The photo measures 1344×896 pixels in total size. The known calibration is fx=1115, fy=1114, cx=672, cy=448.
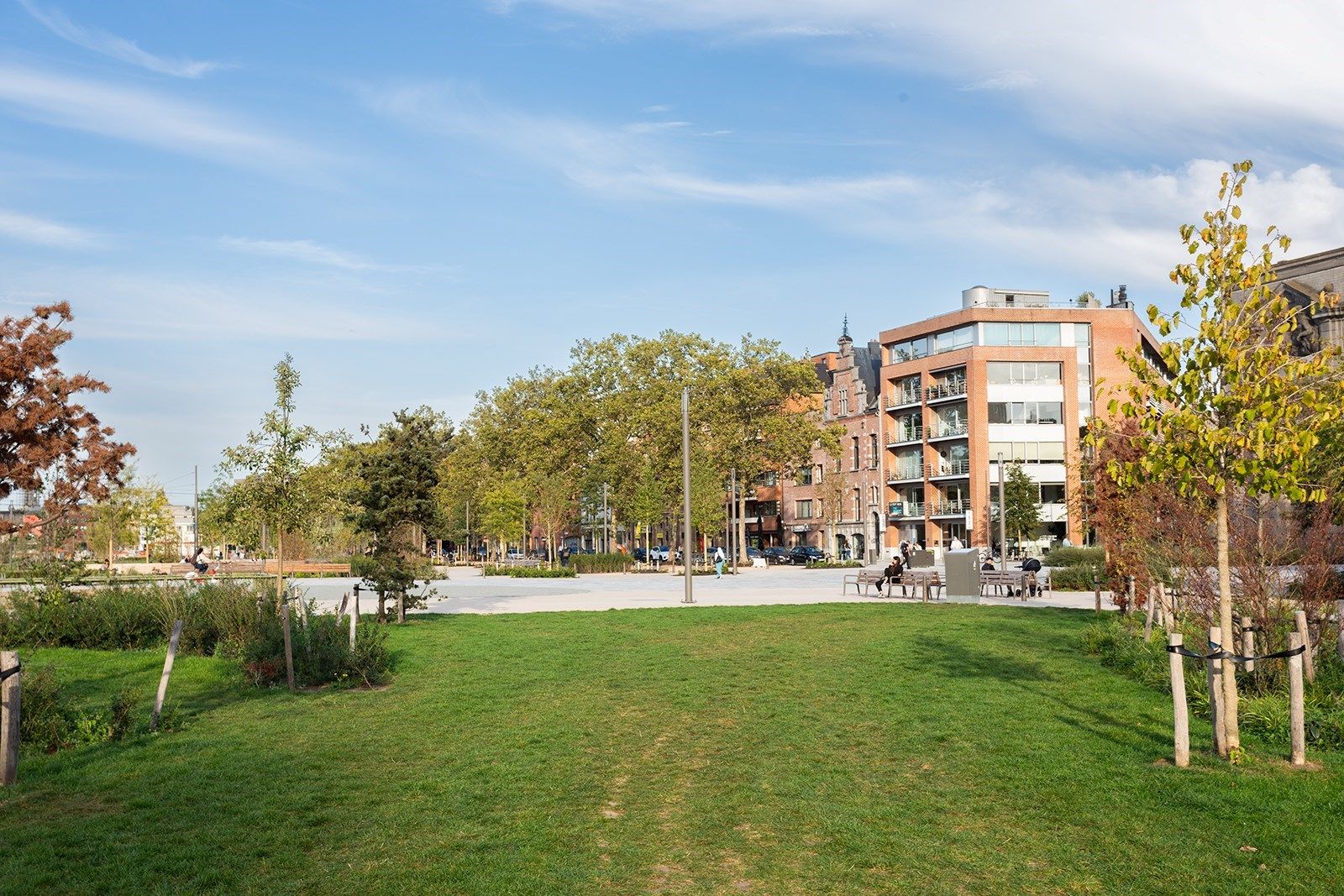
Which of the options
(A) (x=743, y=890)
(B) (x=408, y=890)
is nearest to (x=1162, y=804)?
(A) (x=743, y=890)

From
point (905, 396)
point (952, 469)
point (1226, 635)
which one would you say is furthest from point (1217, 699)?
point (905, 396)

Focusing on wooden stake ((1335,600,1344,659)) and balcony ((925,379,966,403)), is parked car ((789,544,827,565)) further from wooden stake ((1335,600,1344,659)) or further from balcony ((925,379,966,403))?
wooden stake ((1335,600,1344,659))

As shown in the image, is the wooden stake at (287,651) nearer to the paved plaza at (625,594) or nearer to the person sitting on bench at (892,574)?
the paved plaza at (625,594)

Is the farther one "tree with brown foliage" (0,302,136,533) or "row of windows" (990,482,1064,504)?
"row of windows" (990,482,1064,504)

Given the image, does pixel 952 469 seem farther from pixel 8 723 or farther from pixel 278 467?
pixel 8 723

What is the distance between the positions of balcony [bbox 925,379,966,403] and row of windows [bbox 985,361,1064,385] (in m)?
2.22

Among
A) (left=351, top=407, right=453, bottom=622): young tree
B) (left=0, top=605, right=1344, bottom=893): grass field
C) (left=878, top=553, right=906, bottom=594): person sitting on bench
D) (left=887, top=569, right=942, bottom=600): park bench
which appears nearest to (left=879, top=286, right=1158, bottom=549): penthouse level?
(left=878, top=553, right=906, bottom=594): person sitting on bench

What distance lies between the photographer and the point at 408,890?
20.7ft

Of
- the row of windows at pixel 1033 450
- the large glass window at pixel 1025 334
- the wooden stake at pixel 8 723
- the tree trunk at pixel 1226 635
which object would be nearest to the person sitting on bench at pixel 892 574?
the tree trunk at pixel 1226 635

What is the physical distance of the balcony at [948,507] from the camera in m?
75.3

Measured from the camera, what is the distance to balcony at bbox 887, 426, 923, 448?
79.8m

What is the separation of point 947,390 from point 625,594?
155 feet

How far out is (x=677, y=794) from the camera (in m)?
8.54

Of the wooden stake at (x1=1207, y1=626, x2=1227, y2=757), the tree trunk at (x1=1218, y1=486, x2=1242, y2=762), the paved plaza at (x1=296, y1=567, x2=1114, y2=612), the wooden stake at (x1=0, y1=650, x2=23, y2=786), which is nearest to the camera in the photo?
the wooden stake at (x1=0, y1=650, x2=23, y2=786)
